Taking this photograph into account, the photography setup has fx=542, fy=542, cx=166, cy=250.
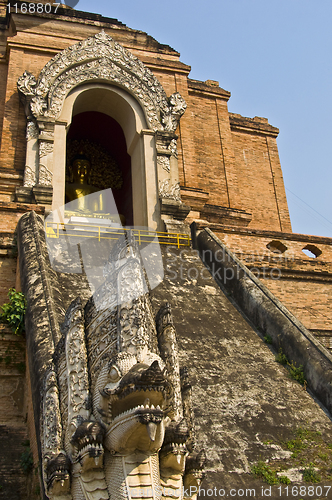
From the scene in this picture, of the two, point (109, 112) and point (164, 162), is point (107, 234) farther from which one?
point (109, 112)

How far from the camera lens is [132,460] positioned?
4.06 m

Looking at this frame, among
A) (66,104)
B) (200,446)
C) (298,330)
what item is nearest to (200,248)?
(298,330)

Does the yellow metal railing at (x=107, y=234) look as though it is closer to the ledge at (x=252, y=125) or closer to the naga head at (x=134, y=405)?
the naga head at (x=134, y=405)

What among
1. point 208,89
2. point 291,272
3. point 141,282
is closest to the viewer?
point 141,282

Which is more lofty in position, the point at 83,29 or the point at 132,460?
the point at 83,29

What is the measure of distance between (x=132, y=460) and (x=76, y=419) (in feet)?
1.83

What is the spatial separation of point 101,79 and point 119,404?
38.2ft

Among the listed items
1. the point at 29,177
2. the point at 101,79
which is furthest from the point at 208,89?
the point at 29,177

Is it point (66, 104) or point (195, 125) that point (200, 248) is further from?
point (195, 125)

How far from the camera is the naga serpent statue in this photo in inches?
Result: 156

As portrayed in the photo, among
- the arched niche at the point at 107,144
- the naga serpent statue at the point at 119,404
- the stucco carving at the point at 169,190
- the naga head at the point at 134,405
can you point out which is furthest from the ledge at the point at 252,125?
the naga head at the point at 134,405

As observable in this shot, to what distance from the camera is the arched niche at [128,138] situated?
514 inches

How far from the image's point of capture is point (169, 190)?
1354 centimetres

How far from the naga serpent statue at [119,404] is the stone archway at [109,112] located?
7.95 metres
